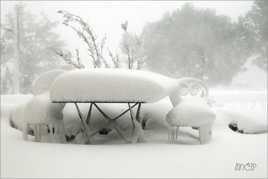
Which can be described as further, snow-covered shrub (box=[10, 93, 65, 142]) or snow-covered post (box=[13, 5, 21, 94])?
snow-covered post (box=[13, 5, 21, 94])

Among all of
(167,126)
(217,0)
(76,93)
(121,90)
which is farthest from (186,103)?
(217,0)

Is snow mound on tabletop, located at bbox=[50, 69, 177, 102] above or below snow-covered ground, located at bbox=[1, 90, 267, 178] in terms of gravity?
above

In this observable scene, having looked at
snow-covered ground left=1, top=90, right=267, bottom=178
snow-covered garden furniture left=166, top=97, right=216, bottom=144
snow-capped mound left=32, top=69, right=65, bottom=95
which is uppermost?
snow-capped mound left=32, top=69, right=65, bottom=95

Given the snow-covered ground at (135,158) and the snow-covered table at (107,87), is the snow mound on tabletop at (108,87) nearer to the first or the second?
the snow-covered table at (107,87)

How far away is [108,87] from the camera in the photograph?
45.8 inches

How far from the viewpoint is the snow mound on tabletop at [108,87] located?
1162 mm

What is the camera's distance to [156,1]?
4586 millimetres

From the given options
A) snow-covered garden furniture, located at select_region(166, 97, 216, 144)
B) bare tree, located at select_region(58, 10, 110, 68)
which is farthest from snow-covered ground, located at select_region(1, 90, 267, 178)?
bare tree, located at select_region(58, 10, 110, 68)

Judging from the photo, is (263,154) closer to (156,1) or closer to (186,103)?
(186,103)

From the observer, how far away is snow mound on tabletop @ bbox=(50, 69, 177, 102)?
1.16 meters

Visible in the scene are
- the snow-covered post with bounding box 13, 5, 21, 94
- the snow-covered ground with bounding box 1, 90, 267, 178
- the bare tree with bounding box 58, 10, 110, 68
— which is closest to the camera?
the snow-covered ground with bounding box 1, 90, 267, 178

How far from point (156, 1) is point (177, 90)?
322cm

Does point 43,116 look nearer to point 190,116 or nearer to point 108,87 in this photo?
point 108,87

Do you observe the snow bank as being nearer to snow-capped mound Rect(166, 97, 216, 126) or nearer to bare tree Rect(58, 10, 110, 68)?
snow-capped mound Rect(166, 97, 216, 126)
